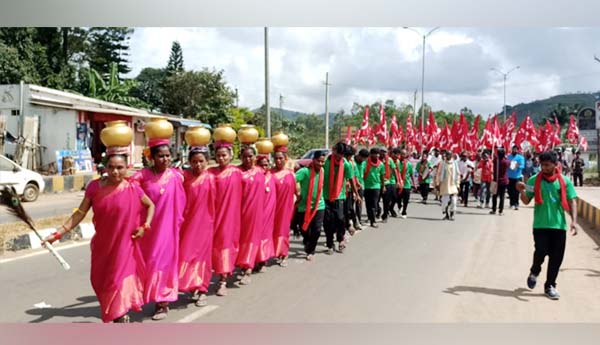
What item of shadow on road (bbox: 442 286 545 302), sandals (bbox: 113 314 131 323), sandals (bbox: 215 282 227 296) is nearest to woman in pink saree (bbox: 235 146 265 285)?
sandals (bbox: 215 282 227 296)

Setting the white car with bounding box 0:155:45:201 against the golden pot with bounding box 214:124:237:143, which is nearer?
the golden pot with bounding box 214:124:237:143

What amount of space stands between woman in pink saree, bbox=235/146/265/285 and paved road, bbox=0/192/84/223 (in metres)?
6.62

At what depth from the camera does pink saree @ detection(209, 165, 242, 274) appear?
5.64m

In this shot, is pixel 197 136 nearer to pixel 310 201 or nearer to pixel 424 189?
pixel 310 201

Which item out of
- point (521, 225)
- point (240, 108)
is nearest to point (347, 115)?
point (240, 108)

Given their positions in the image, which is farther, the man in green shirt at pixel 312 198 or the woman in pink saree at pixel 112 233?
the man in green shirt at pixel 312 198

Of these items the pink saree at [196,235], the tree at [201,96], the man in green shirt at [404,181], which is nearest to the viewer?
the pink saree at [196,235]

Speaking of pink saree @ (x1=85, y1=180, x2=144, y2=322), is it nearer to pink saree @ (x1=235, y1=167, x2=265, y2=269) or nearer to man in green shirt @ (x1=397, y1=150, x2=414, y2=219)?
pink saree @ (x1=235, y1=167, x2=265, y2=269)

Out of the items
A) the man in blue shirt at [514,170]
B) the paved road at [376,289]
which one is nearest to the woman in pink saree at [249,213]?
the paved road at [376,289]

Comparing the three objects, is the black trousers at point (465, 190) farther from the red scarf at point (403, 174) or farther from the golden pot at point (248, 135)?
the golden pot at point (248, 135)

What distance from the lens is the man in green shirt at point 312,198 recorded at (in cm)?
769

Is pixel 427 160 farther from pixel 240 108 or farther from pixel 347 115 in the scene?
pixel 347 115

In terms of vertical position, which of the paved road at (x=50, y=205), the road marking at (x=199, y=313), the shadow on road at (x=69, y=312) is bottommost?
the shadow on road at (x=69, y=312)

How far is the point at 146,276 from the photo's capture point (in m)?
4.71
